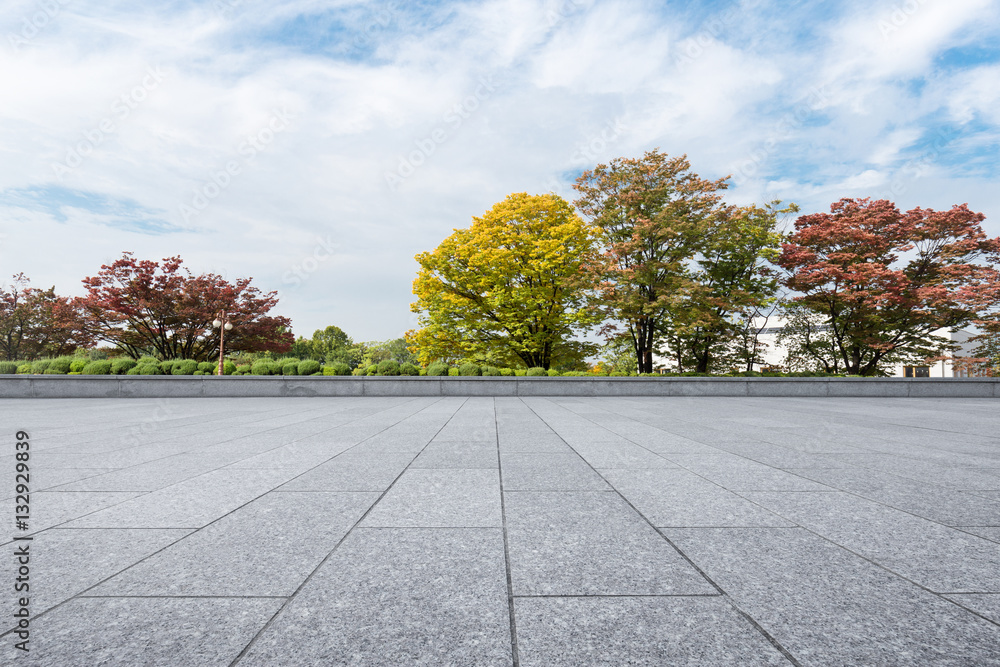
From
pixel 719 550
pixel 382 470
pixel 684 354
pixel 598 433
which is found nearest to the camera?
pixel 719 550

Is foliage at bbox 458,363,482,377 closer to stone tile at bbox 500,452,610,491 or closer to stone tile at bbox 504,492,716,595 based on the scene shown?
stone tile at bbox 500,452,610,491

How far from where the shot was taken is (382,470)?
16.9 feet

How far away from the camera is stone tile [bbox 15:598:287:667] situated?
186cm

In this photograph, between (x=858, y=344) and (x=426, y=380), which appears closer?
(x=426, y=380)

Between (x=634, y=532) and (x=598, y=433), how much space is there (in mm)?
4734

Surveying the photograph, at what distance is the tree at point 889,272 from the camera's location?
2027 centimetres

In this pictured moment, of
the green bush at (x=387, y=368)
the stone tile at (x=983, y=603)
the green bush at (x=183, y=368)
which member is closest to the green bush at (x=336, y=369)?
the green bush at (x=387, y=368)

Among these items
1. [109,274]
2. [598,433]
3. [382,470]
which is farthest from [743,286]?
[109,274]

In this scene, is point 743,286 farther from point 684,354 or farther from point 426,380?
point 426,380

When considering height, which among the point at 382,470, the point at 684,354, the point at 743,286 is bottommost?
the point at 382,470

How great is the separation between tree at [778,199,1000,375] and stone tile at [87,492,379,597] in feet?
76.3

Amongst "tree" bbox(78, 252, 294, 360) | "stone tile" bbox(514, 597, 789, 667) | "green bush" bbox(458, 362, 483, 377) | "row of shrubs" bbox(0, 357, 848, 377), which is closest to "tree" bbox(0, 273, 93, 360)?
"tree" bbox(78, 252, 294, 360)

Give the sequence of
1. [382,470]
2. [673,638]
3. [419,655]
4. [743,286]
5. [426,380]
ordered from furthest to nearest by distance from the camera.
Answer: [743,286], [426,380], [382,470], [673,638], [419,655]

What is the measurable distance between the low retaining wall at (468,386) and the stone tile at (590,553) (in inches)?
539
